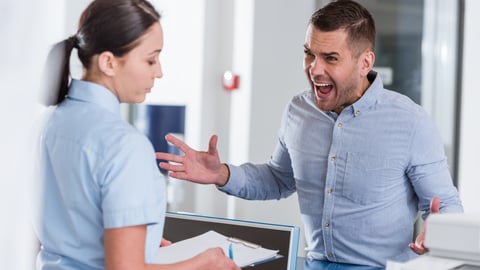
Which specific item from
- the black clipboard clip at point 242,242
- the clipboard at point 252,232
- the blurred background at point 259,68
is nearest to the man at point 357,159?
the clipboard at point 252,232

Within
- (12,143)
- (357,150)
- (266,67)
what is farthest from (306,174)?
(266,67)

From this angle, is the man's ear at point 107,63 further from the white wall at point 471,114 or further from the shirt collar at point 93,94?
the white wall at point 471,114

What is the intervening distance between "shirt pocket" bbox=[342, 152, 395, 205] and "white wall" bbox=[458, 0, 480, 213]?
165cm

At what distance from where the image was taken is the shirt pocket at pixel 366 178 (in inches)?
82.9

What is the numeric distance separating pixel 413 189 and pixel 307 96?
0.45 metres

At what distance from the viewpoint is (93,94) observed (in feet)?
4.43

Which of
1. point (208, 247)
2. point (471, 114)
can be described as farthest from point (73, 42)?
point (471, 114)

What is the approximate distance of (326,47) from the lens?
2.11 meters

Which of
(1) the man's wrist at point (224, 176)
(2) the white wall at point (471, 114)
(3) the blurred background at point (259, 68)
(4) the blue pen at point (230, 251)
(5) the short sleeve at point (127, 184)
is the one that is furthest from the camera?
(3) the blurred background at point (259, 68)

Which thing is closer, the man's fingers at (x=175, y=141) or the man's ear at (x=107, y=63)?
the man's ear at (x=107, y=63)

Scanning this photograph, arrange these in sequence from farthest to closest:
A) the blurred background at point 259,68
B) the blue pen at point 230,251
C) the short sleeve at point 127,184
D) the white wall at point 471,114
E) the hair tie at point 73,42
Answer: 1. the blurred background at point 259,68
2. the white wall at point 471,114
3. the blue pen at point 230,251
4. the hair tie at point 73,42
5. the short sleeve at point 127,184

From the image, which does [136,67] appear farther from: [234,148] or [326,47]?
[234,148]

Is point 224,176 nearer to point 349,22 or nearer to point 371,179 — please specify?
point 371,179

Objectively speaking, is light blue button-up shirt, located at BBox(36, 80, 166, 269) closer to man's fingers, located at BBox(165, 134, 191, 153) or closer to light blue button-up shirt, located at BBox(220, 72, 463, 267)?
man's fingers, located at BBox(165, 134, 191, 153)
